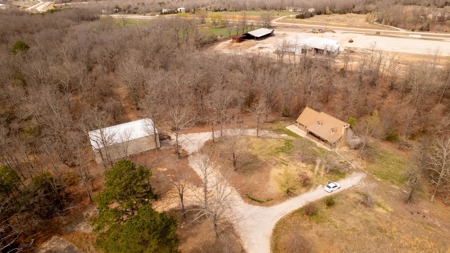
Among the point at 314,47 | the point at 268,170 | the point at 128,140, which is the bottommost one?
the point at 268,170

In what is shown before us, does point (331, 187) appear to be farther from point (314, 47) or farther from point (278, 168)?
point (314, 47)

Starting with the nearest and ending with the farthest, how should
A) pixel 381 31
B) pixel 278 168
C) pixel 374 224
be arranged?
1. pixel 374 224
2. pixel 278 168
3. pixel 381 31

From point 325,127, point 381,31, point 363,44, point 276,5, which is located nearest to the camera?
point 325,127

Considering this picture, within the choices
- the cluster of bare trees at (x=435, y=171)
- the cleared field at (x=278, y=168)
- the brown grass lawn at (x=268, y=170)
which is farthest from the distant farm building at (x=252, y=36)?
the cluster of bare trees at (x=435, y=171)

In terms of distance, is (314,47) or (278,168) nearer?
(278,168)

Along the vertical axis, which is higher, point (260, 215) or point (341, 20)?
point (341, 20)

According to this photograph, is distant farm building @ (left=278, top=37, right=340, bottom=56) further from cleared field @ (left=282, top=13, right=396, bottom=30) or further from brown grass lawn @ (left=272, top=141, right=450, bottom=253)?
brown grass lawn @ (left=272, top=141, right=450, bottom=253)

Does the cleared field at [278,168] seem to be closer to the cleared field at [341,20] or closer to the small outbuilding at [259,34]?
the small outbuilding at [259,34]

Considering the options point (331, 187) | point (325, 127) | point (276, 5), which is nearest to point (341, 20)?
point (276, 5)
